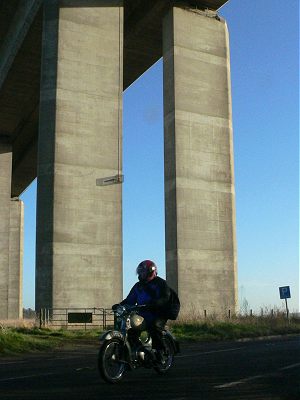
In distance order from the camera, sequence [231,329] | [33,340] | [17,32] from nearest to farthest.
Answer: [33,340], [231,329], [17,32]

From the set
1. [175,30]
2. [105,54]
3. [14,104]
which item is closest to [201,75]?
[175,30]

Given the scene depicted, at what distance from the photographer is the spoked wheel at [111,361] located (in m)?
7.27

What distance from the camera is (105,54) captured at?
1220 inches

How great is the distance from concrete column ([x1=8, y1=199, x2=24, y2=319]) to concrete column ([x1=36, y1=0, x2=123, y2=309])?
109ft

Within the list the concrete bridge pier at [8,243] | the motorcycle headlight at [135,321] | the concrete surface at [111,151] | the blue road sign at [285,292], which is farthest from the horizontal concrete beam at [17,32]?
the motorcycle headlight at [135,321]

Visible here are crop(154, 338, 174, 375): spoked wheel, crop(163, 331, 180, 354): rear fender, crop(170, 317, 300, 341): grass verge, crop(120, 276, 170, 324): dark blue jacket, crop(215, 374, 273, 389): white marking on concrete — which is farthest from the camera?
crop(170, 317, 300, 341): grass verge

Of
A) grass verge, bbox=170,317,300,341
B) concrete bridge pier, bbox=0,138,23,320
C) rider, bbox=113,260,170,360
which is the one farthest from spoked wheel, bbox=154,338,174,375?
concrete bridge pier, bbox=0,138,23,320

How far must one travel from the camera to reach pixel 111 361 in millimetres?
7512

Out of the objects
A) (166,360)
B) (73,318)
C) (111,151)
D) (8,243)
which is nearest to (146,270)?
(166,360)

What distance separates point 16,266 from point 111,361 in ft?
188

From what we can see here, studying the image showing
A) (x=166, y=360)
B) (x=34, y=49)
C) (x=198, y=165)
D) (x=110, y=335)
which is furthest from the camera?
(x=34, y=49)

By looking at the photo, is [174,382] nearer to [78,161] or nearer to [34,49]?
[78,161]

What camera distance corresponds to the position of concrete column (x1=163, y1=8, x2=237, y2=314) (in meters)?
30.3

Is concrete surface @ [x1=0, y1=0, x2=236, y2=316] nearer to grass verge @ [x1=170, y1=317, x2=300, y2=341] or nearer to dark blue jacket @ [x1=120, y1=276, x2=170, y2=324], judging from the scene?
grass verge @ [x1=170, y1=317, x2=300, y2=341]
